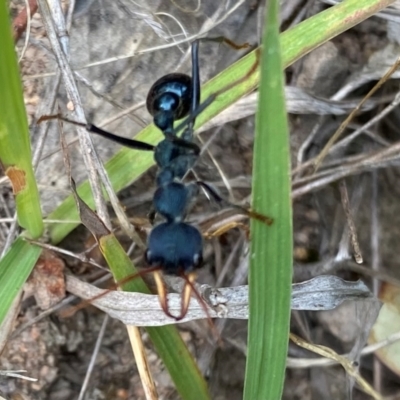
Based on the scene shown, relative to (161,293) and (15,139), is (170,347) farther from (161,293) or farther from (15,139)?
(15,139)

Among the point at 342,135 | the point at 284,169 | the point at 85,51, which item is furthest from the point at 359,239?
the point at 85,51

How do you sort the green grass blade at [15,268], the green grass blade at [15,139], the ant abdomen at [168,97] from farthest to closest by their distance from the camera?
1. the ant abdomen at [168,97]
2. the green grass blade at [15,268]
3. the green grass blade at [15,139]

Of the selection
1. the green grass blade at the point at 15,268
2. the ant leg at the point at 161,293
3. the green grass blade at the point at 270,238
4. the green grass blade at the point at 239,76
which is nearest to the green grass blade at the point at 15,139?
the green grass blade at the point at 15,268

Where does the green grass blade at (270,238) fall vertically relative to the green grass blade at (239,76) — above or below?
below

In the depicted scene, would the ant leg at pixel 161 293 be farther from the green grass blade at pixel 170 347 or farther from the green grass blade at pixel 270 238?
the green grass blade at pixel 270 238

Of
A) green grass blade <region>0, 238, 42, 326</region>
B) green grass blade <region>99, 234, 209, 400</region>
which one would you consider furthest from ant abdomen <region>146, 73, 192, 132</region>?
green grass blade <region>0, 238, 42, 326</region>

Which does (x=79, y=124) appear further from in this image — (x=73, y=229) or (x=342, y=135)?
(x=342, y=135)
